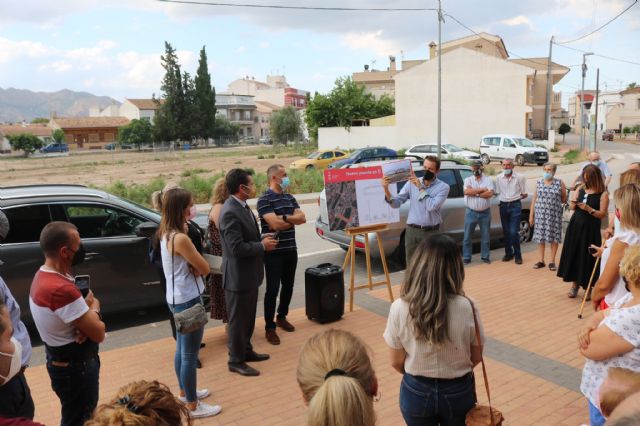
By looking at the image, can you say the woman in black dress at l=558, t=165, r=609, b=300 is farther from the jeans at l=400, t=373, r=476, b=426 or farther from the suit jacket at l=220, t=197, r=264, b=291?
the jeans at l=400, t=373, r=476, b=426

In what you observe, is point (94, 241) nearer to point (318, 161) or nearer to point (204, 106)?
point (318, 161)

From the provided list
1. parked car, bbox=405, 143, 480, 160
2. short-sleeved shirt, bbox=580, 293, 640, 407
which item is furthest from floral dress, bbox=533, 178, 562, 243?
parked car, bbox=405, 143, 480, 160

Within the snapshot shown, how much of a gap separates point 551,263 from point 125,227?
6.86 metres

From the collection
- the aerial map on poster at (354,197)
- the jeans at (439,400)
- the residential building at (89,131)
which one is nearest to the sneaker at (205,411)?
the jeans at (439,400)

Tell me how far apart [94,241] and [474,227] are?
20.6ft

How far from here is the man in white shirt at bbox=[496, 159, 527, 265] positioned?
356 inches

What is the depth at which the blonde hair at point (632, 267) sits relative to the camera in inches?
106

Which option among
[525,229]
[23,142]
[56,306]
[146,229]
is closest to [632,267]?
[56,306]

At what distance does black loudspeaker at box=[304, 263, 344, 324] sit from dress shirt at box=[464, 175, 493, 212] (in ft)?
11.6

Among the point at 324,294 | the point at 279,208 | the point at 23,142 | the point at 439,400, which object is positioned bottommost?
the point at 324,294

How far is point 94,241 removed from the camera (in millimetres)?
6484

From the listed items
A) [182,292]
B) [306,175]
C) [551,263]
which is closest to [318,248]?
[551,263]

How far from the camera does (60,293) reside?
118 inches

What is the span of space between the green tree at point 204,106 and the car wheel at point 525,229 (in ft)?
237
